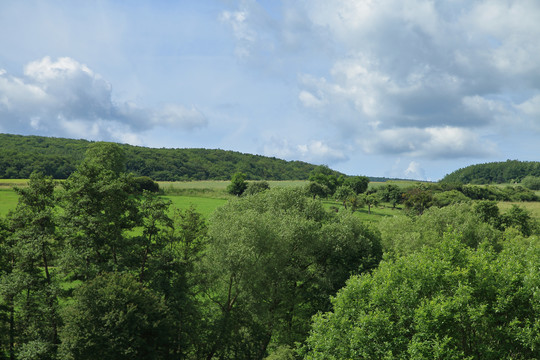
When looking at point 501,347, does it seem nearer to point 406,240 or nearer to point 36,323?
point 406,240

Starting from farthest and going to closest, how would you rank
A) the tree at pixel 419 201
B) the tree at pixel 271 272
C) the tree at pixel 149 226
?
the tree at pixel 419 201, the tree at pixel 271 272, the tree at pixel 149 226

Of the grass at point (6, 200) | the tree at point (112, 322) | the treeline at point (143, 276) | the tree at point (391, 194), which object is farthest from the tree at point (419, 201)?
the tree at point (112, 322)

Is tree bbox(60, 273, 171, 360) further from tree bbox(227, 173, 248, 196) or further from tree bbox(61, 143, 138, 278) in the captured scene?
tree bbox(227, 173, 248, 196)

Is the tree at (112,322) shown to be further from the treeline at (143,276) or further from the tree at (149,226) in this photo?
the tree at (149,226)

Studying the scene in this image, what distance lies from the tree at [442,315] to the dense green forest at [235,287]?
0.10 meters

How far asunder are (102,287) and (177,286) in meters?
7.86

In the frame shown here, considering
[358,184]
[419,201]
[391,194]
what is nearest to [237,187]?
[391,194]

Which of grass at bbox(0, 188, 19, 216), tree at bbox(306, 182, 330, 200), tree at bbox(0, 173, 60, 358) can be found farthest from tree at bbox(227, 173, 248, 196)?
tree at bbox(0, 173, 60, 358)

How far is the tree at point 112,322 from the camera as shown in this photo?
24672 mm

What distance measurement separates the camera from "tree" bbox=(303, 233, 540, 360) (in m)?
19.7

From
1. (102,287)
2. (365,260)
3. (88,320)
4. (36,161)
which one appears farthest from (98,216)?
(36,161)

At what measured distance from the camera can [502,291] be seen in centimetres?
2108

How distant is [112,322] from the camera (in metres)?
25.5

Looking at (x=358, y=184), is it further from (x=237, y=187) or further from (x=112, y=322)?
(x=112, y=322)
